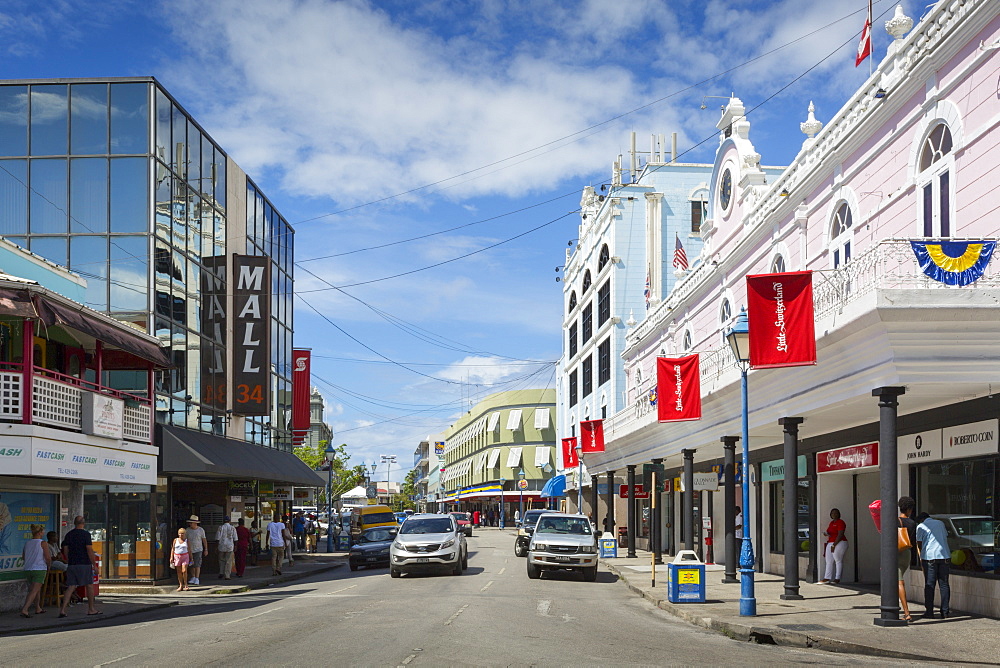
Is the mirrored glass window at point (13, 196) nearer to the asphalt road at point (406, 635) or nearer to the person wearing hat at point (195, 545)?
the person wearing hat at point (195, 545)

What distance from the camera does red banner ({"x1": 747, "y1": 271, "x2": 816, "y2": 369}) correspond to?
16.0m

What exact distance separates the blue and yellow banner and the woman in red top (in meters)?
9.96

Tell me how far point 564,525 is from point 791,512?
33.6ft

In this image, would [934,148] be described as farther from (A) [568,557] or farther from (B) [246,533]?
(B) [246,533]

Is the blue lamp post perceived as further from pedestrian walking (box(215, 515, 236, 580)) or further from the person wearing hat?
pedestrian walking (box(215, 515, 236, 580))

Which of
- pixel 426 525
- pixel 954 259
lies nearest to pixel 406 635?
pixel 954 259

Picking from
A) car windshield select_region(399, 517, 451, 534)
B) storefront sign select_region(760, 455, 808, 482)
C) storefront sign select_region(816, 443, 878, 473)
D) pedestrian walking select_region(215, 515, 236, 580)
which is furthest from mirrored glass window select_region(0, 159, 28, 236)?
storefront sign select_region(816, 443, 878, 473)

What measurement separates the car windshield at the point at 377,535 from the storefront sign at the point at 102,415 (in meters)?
13.2

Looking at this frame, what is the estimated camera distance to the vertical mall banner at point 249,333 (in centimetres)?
3331

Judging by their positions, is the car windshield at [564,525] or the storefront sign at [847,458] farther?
the car windshield at [564,525]

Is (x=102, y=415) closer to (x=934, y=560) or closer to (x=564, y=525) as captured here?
(x=564, y=525)

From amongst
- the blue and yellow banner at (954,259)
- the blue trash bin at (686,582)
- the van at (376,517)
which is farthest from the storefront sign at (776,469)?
the van at (376,517)

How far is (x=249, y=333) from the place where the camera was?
33594 millimetres

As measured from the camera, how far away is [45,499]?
22.4 metres
